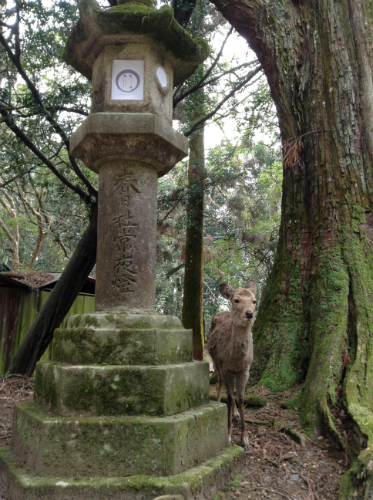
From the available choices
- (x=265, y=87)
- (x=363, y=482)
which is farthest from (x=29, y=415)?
(x=265, y=87)

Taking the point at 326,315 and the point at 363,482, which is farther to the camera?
the point at 326,315

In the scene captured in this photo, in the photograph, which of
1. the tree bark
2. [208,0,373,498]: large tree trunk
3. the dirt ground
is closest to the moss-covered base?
the dirt ground

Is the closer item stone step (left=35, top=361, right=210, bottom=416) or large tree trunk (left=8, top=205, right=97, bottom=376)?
stone step (left=35, top=361, right=210, bottom=416)

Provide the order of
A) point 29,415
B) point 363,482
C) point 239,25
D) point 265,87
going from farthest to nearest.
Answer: point 265,87, point 239,25, point 29,415, point 363,482

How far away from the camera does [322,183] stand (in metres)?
4.59

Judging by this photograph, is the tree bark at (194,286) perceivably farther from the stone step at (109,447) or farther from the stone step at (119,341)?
the stone step at (109,447)

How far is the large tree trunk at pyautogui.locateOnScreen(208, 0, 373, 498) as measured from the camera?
3.83m

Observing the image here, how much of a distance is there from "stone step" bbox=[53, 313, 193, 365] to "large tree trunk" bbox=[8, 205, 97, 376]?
3608mm

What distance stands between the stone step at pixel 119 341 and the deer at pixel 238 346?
1.84 feet

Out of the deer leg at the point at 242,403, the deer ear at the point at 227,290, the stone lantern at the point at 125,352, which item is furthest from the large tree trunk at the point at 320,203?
the stone lantern at the point at 125,352

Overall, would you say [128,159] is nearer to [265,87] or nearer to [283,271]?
[283,271]

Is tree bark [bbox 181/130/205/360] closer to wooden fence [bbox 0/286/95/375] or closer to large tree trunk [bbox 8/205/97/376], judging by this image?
wooden fence [bbox 0/286/95/375]

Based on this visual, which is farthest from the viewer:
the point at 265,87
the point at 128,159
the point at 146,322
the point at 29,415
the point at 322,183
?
the point at 265,87

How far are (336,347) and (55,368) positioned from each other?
8.04 ft
